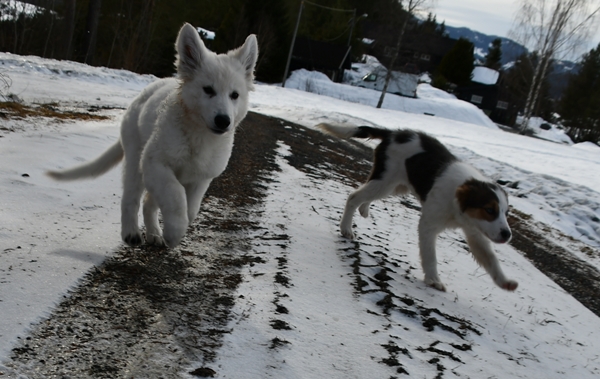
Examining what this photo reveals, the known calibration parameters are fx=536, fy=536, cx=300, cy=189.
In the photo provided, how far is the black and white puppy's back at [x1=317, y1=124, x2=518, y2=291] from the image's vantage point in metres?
5.21

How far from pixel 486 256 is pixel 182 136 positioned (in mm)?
3342

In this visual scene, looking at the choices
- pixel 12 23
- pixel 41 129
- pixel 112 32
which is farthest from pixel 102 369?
pixel 112 32

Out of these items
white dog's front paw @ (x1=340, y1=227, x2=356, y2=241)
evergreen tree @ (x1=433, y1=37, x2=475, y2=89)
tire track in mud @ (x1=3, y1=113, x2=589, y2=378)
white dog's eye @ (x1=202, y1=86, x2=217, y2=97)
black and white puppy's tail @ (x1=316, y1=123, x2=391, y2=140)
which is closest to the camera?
tire track in mud @ (x1=3, y1=113, x2=589, y2=378)

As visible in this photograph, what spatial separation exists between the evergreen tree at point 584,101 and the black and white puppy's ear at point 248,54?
63582mm

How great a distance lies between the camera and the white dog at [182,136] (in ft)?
12.4

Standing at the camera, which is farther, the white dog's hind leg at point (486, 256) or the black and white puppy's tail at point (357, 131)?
the black and white puppy's tail at point (357, 131)

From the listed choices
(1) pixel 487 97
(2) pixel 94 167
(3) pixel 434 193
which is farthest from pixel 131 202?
(1) pixel 487 97

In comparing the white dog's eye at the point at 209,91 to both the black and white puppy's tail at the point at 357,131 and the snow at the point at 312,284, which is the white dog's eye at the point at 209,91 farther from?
the black and white puppy's tail at the point at 357,131

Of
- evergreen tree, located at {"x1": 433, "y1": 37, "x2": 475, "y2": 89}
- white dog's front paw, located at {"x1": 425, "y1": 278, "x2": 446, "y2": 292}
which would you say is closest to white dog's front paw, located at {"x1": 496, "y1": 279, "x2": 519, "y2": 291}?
white dog's front paw, located at {"x1": 425, "y1": 278, "x2": 446, "y2": 292}

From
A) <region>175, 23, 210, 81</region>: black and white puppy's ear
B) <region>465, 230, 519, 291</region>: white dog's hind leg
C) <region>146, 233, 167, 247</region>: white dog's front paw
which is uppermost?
<region>175, 23, 210, 81</region>: black and white puppy's ear

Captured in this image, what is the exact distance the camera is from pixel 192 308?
10.8ft

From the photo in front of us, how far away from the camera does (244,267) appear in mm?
4191

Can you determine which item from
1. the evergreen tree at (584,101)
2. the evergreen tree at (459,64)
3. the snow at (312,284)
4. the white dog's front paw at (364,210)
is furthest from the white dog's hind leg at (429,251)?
the evergreen tree at (459,64)

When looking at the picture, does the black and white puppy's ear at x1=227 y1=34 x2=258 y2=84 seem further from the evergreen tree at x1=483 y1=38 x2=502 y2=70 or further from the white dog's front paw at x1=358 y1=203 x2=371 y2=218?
the evergreen tree at x1=483 y1=38 x2=502 y2=70
